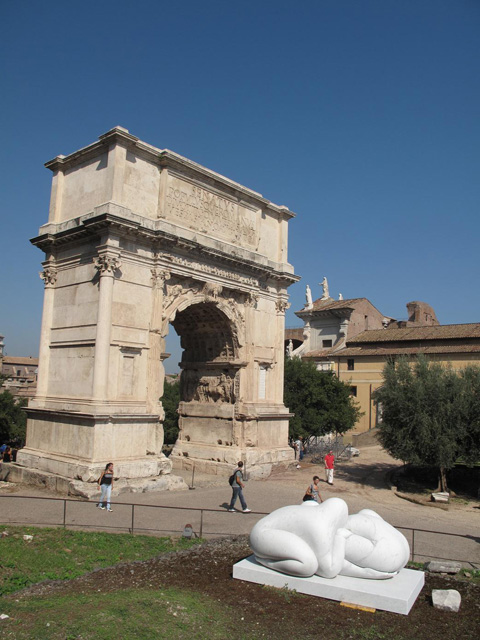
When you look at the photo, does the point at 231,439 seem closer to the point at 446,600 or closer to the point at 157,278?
the point at 157,278

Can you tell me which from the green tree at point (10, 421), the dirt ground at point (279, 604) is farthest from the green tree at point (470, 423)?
the green tree at point (10, 421)

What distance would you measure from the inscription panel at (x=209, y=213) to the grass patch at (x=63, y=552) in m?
11.0

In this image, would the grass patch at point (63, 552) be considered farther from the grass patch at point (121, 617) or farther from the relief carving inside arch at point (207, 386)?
the relief carving inside arch at point (207, 386)

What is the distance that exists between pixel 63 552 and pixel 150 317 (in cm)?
878

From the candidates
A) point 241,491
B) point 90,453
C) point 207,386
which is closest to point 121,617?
point 241,491

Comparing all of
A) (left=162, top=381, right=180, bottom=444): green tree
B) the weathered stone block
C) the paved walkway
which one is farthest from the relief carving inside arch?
the weathered stone block

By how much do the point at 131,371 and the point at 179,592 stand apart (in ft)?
31.1

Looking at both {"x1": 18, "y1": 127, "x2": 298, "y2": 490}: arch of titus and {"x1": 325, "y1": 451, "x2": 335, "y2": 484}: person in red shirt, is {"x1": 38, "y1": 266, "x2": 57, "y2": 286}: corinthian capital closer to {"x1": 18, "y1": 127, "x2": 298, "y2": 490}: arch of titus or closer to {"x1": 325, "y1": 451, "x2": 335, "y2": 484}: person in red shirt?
{"x1": 18, "y1": 127, "x2": 298, "y2": 490}: arch of titus

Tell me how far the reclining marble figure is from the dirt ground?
44cm

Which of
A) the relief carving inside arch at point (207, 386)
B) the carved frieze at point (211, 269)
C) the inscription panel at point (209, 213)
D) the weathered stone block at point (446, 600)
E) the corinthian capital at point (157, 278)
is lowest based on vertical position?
the weathered stone block at point (446, 600)

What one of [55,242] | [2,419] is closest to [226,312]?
[55,242]

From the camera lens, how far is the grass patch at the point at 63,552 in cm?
885

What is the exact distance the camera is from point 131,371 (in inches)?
667

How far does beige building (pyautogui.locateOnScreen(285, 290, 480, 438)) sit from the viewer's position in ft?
123
